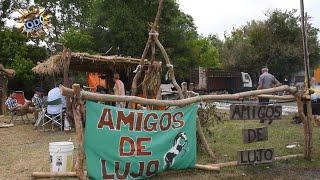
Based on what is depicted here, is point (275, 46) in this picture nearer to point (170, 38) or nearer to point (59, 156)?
point (170, 38)

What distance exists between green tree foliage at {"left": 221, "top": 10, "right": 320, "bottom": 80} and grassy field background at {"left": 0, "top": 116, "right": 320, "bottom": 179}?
17.7 metres

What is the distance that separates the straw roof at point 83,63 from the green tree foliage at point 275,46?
15.7 metres

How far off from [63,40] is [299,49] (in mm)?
15156

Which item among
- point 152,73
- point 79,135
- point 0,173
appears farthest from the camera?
point 152,73

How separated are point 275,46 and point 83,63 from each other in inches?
688

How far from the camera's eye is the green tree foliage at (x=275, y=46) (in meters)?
30.2

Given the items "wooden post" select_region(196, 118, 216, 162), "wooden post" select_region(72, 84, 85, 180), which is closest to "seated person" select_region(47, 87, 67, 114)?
"wooden post" select_region(196, 118, 216, 162)

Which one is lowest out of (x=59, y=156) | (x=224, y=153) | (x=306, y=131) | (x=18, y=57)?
(x=224, y=153)

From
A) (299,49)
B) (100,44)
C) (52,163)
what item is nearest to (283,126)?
(52,163)

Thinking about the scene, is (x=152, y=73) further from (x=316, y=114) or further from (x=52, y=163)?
(x=316, y=114)

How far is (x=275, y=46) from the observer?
98.8ft

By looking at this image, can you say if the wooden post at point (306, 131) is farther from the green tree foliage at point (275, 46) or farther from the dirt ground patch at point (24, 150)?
the green tree foliage at point (275, 46)

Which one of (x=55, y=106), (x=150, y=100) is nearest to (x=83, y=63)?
(x=55, y=106)

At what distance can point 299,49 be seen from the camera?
2967cm
